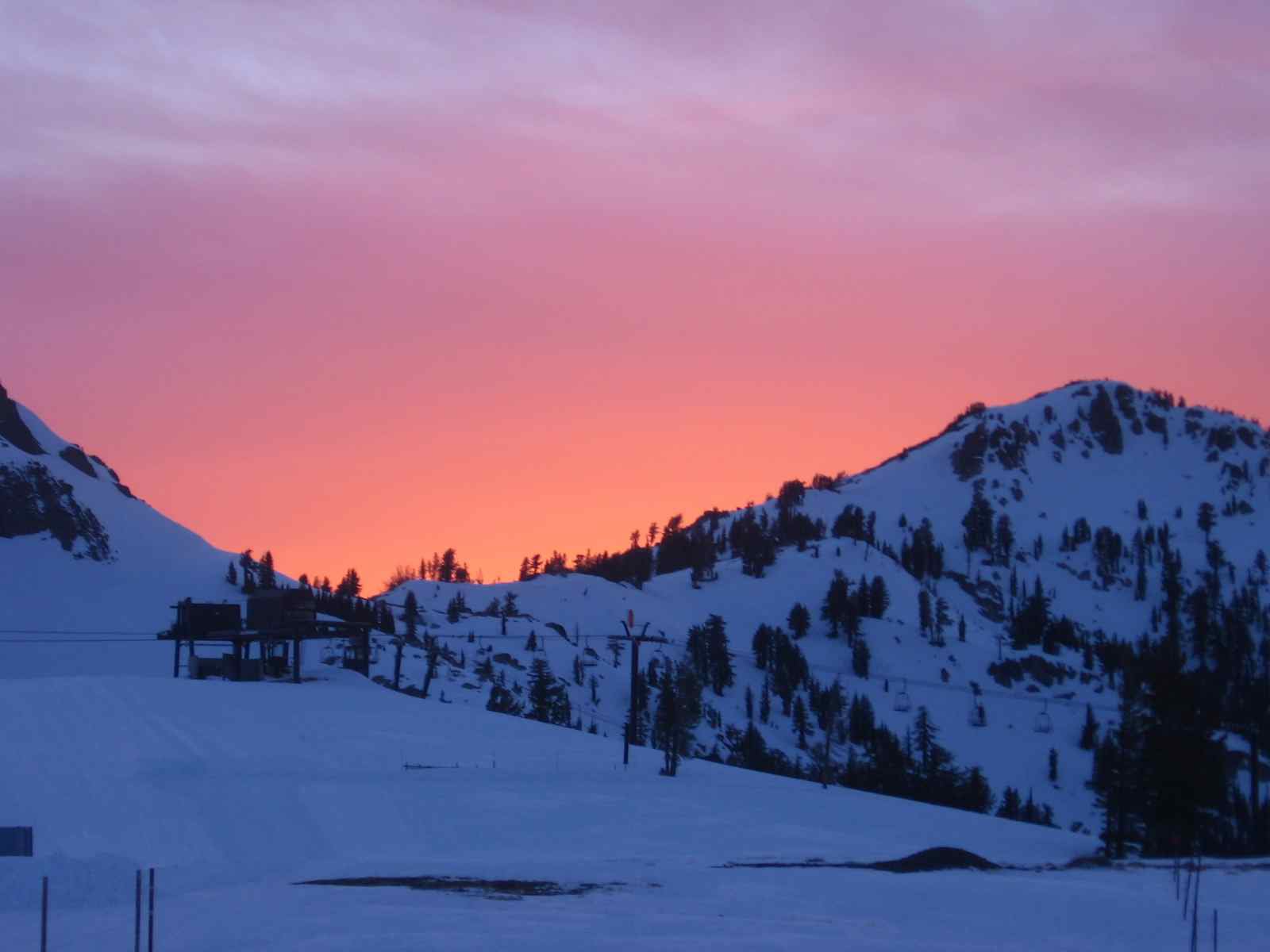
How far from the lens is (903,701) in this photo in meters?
133

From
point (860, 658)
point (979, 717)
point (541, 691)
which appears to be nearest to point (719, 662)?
point (860, 658)

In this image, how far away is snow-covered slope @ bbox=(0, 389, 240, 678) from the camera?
90.2 meters

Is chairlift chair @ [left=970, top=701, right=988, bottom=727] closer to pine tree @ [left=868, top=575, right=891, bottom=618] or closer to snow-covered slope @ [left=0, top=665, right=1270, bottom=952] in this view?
pine tree @ [left=868, top=575, right=891, bottom=618]

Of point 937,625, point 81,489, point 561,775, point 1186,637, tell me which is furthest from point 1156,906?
point 1186,637

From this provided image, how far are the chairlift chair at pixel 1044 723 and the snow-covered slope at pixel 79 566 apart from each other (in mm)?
70714

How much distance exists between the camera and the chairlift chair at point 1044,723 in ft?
433

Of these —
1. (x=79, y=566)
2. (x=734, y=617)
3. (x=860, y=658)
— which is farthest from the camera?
(x=734, y=617)

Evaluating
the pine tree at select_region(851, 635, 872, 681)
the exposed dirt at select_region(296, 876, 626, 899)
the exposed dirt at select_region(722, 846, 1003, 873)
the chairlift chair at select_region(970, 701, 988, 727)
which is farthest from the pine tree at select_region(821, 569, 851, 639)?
the exposed dirt at select_region(296, 876, 626, 899)

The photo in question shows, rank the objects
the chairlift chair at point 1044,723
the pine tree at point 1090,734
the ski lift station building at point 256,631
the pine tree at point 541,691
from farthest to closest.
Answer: the chairlift chair at point 1044,723 → the pine tree at point 1090,734 → the pine tree at point 541,691 → the ski lift station building at point 256,631

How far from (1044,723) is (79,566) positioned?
271 ft

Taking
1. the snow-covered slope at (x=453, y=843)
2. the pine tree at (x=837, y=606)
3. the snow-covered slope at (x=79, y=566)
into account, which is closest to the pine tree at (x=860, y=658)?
the pine tree at (x=837, y=606)

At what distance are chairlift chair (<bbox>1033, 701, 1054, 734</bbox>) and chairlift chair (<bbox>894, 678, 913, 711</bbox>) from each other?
1120 cm

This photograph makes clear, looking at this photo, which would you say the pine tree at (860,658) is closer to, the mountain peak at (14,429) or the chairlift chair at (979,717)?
the chairlift chair at (979,717)

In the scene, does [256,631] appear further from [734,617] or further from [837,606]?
[837,606]
